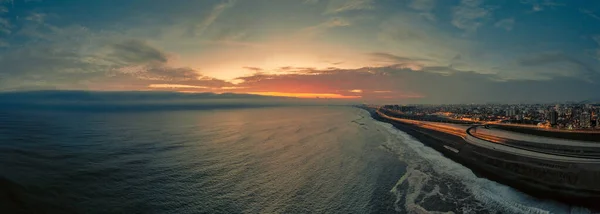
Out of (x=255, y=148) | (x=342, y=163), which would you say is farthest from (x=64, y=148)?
(x=342, y=163)

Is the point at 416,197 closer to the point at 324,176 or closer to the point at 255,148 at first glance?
the point at 324,176

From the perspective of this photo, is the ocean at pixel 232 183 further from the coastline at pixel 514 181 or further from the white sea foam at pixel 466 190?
the coastline at pixel 514 181

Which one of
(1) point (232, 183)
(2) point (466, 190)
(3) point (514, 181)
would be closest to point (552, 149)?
(3) point (514, 181)

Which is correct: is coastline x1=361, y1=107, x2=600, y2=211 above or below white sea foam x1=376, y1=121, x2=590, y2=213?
above

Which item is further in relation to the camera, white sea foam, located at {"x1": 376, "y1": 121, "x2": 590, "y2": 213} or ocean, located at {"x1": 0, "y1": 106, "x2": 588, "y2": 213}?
white sea foam, located at {"x1": 376, "y1": 121, "x2": 590, "y2": 213}

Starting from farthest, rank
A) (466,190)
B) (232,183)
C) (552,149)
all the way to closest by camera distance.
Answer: (552,149)
(232,183)
(466,190)

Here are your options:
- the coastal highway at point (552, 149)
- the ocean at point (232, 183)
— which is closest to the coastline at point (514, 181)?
the ocean at point (232, 183)

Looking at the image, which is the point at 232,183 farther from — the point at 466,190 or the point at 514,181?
the point at 514,181

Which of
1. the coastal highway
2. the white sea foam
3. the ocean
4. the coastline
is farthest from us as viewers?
the coastal highway

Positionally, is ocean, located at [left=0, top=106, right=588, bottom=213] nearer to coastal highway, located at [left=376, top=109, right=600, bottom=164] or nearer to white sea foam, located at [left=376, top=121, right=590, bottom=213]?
white sea foam, located at [left=376, top=121, right=590, bottom=213]

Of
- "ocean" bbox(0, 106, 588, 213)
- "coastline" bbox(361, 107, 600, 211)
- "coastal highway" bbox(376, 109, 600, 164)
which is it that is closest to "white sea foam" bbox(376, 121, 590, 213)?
"ocean" bbox(0, 106, 588, 213)

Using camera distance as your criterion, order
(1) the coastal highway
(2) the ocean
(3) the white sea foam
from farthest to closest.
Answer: (1) the coastal highway < (3) the white sea foam < (2) the ocean
